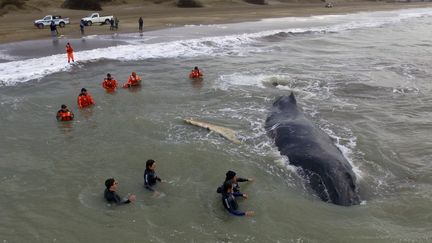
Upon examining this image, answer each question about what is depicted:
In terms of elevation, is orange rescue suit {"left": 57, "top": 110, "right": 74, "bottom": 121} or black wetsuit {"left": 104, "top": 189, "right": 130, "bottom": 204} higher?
orange rescue suit {"left": 57, "top": 110, "right": 74, "bottom": 121}

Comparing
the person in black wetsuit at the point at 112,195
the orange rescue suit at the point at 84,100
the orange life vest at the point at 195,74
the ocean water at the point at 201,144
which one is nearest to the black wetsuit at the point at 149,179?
the ocean water at the point at 201,144

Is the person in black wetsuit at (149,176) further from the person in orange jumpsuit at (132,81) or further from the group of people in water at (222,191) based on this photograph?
the person in orange jumpsuit at (132,81)

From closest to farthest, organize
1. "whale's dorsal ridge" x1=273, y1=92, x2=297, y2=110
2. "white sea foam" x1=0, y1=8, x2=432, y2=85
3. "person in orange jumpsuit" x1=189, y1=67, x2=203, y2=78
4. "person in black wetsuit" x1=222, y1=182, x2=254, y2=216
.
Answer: "person in black wetsuit" x1=222, y1=182, x2=254, y2=216 → "whale's dorsal ridge" x1=273, y1=92, x2=297, y2=110 → "person in orange jumpsuit" x1=189, y1=67, x2=203, y2=78 → "white sea foam" x1=0, y1=8, x2=432, y2=85

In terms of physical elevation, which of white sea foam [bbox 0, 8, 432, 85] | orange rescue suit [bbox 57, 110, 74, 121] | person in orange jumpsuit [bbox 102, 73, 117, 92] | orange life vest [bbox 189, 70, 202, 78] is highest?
white sea foam [bbox 0, 8, 432, 85]

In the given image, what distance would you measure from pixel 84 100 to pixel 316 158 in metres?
12.1

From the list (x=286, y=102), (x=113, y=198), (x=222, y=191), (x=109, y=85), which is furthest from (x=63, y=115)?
(x=222, y=191)

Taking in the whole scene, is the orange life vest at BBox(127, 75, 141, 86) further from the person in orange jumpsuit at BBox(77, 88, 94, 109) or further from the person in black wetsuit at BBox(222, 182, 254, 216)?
the person in black wetsuit at BBox(222, 182, 254, 216)

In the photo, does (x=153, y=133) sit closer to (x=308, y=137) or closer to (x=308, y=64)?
(x=308, y=137)

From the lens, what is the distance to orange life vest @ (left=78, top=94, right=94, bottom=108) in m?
20.5

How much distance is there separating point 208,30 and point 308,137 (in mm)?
34604

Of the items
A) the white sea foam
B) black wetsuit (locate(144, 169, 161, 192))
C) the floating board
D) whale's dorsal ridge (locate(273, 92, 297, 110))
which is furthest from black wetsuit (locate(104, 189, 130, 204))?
the white sea foam

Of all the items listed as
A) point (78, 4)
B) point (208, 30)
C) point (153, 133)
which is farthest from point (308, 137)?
point (78, 4)

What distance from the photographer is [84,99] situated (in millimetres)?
20672

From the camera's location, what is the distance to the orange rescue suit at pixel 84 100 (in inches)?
808
